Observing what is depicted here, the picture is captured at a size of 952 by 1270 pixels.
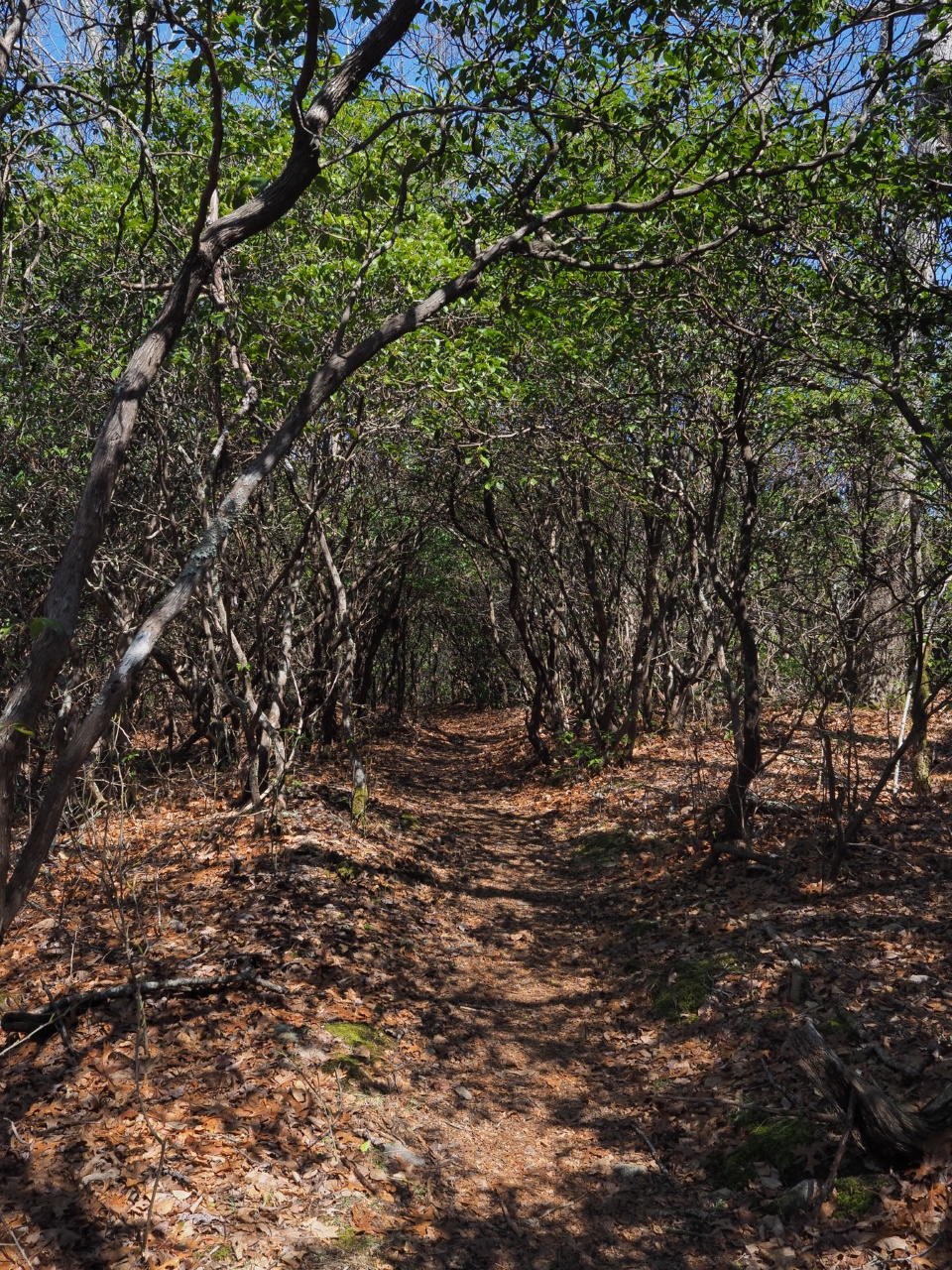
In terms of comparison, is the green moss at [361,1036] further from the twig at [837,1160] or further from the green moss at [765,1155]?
the twig at [837,1160]

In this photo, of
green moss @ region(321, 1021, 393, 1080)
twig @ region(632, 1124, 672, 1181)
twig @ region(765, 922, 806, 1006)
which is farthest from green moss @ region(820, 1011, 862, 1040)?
green moss @ region(321, 1021, 393, 1080)

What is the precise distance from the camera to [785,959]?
6.33 meters

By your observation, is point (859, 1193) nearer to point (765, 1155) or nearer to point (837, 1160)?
point (837, 1160)

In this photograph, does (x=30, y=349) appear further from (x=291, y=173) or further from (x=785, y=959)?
(x=785, y=959)

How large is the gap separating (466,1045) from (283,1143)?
1.91 meters

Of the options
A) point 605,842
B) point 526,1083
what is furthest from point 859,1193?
point 605,842

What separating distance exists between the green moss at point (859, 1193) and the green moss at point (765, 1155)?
0.90 ft

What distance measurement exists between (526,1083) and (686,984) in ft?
5.11

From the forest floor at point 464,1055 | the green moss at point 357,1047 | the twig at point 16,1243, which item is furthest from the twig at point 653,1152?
the twig at point 16,1243

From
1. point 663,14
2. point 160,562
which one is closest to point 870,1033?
point 663,14

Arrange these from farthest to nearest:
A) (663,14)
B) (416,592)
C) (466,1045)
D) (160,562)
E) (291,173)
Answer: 1. (416,592)
2. (160,562)
3. (466,1045)
4. (663,14)
5. (291,173)

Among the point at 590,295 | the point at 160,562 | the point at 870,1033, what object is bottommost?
the point at 870,1033

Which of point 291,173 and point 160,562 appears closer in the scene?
point 291,173

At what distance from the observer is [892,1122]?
406cm
